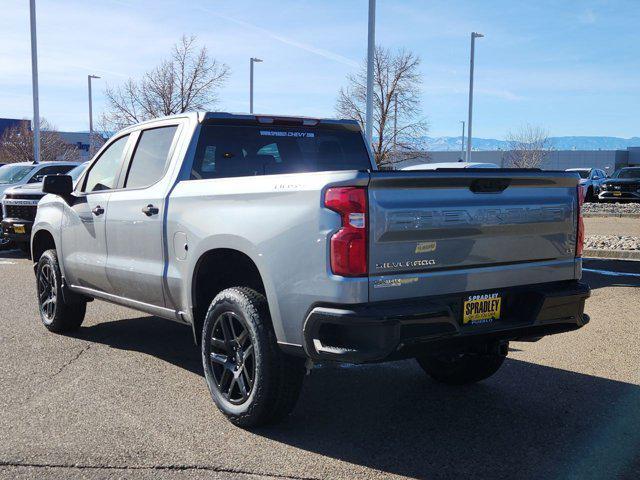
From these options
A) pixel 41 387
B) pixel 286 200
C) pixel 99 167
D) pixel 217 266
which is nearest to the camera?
pixel 286 200

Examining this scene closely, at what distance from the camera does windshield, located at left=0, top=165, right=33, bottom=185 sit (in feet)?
50.0

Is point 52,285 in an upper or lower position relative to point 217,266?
lower

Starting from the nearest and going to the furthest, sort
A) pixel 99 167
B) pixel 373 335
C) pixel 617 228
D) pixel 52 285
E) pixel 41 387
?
pixel 373 335
pixel 41 387
pixel 99 167
pixel 52 285
pixel 617 228

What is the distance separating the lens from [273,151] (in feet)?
18.6

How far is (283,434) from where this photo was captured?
4.29 metres

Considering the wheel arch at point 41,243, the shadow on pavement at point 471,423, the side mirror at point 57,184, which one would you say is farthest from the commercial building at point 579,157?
the shadow on pavement at point 471,423

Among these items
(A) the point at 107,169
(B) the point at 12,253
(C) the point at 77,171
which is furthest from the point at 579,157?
(A) the point at 107,169

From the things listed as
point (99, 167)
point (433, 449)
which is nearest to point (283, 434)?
point (433, 449)

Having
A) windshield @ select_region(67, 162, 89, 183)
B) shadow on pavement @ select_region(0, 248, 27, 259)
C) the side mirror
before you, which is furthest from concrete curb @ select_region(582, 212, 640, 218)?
the side mirror

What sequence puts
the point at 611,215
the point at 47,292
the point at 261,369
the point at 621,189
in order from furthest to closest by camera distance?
1. the point at 621,189
2. the point at 611,215
3. the point at 47,292
4. the point at 261,369

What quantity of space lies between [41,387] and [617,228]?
16.5m

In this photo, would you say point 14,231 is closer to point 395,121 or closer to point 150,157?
point 150,157

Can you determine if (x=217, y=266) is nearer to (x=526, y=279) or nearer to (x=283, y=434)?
(x=283, y=434)

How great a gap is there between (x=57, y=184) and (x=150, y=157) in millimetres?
1145
